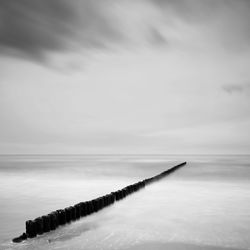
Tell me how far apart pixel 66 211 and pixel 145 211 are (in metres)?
3.90

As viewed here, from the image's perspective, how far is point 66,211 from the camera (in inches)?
401

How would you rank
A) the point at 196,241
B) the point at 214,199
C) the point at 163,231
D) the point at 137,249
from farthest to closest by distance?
the point at 214,199 < the point at 163,231 < the point at 196,241 < the point at 137,249

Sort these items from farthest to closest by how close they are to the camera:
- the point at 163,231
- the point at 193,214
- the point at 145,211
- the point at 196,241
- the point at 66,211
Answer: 1. the point at 145,211
2. the point at 193,214
3. the point at 66,211
4. the point at 163,231
5. the point at 196,241

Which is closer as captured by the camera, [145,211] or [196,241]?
[196,241]

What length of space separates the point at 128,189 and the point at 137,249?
9.00 m

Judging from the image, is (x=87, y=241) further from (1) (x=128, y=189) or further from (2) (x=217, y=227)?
(1) (x=128, y=189)

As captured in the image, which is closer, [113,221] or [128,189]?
[113,221]

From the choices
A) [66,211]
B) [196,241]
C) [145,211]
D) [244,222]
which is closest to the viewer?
[196,241]

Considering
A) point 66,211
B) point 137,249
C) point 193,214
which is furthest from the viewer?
point 193,214

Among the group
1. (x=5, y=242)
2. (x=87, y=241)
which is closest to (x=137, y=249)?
(x=87, y=241)

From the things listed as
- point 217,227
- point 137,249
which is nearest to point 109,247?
point 137,249

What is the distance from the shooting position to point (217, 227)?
9938 mm

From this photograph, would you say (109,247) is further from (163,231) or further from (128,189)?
(128,189)

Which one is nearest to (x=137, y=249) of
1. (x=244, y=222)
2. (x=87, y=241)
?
(x=87, y=241)
